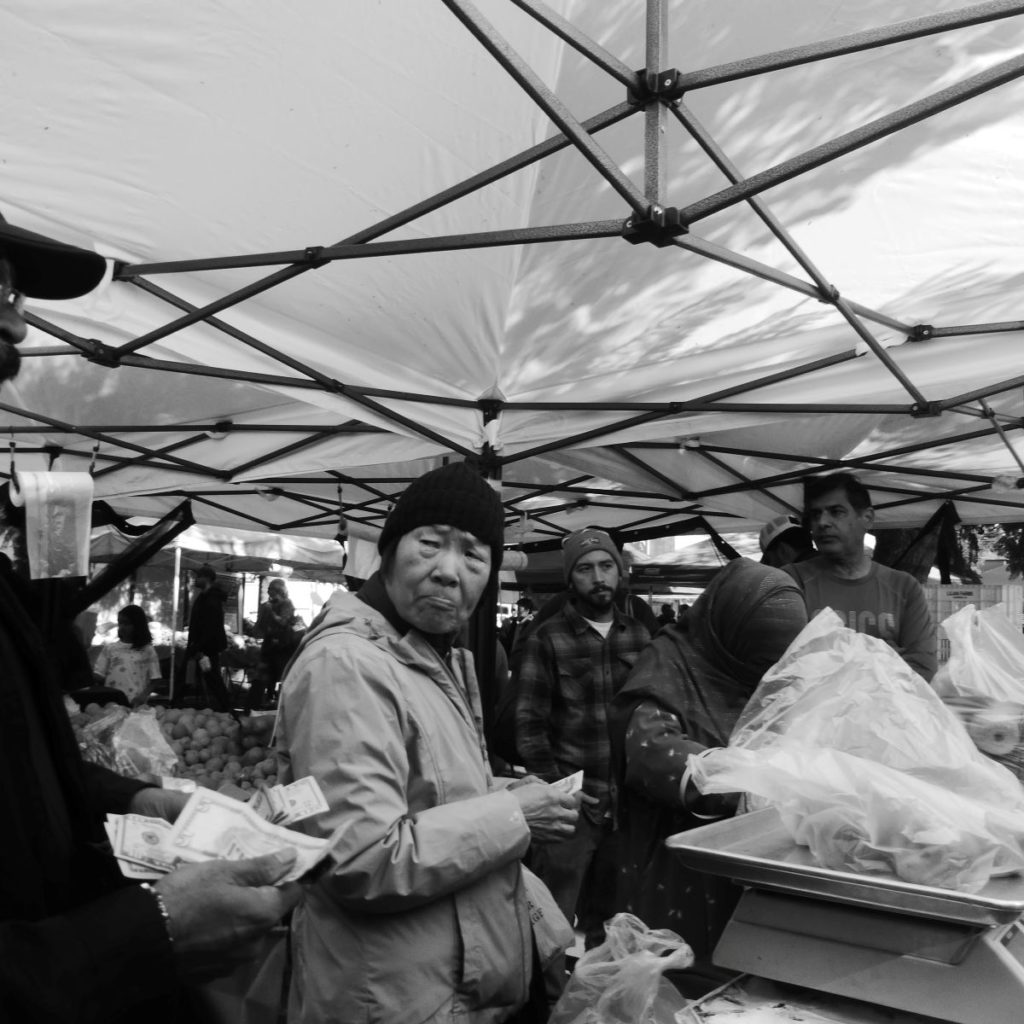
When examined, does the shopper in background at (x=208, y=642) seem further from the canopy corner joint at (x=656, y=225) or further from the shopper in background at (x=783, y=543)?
the canopy corner joint at (x=656, y=225)

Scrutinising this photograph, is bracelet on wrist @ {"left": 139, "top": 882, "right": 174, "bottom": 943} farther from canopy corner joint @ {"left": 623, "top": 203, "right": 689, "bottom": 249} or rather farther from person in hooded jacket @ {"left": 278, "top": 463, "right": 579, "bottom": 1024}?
canopy corner joint @ {"left": 623, "top": 203, "right": 689, "bottom": 249}

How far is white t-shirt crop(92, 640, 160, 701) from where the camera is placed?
7762 millimetres

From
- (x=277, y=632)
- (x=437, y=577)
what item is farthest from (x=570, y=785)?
(x=277, y=632)

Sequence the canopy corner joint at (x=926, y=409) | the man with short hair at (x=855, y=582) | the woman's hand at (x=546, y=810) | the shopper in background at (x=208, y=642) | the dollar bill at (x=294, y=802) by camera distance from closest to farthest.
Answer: the dollar bill at (x=294, y=802) → the woman's hand at (x=546, y=810) → the man with short hair at (x=855, y=582) → the canopy corner joint at (x=926, y=409) → the shopper in background at (x=208, y=642)

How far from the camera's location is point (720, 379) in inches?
166

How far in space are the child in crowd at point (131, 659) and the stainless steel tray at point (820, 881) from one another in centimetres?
708

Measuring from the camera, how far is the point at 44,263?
1323mm

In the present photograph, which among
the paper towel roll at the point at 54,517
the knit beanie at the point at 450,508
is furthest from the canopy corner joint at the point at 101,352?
the knit beanie at the point at 450,508

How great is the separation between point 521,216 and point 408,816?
2223mm

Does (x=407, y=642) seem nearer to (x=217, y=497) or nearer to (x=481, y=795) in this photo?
(x=481, y=795)

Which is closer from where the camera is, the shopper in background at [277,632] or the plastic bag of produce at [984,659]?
the plastic bag of produce at [984,659]

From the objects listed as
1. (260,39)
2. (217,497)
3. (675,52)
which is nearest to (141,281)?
(260,39)

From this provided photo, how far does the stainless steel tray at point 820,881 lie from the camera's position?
1153mm

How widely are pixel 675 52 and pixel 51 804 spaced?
93.1 inches
